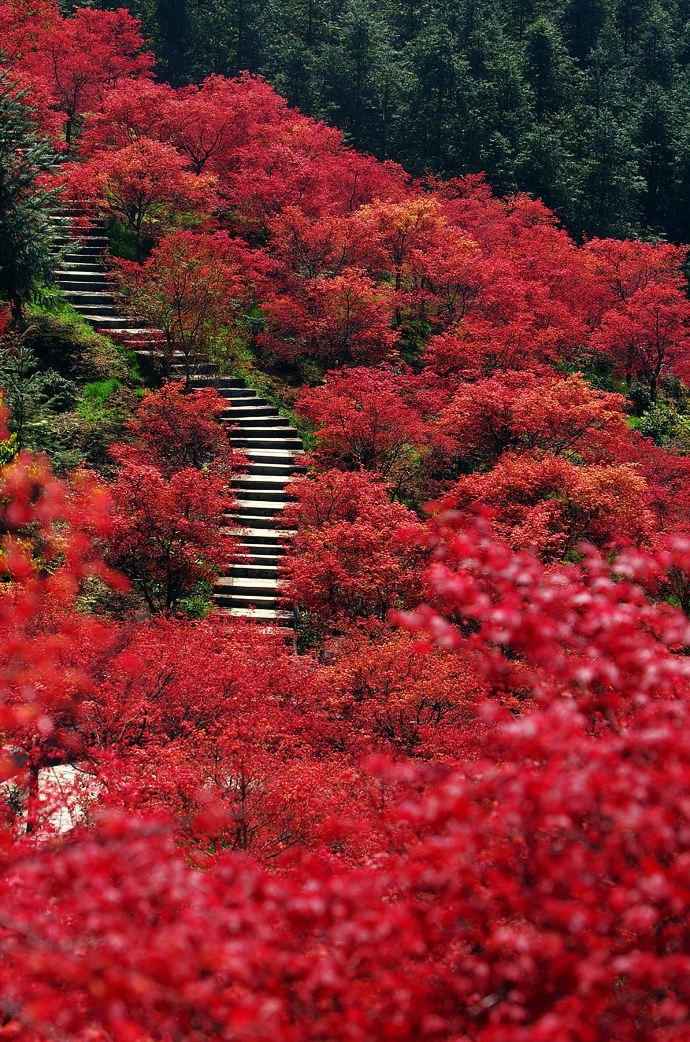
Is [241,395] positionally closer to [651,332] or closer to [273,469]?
[273,469]

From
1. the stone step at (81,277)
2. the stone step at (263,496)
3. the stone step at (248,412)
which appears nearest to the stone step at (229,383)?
the stone step at (248,412)

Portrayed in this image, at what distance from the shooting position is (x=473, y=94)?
35.7m

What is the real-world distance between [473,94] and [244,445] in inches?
1086

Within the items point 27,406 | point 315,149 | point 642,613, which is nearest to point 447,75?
point 315,149

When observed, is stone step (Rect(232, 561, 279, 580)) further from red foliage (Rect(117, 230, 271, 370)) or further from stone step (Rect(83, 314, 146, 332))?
stone step (Rect(83, 314, 146, 332))

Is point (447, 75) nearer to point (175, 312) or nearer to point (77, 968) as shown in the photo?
point (175, 312)

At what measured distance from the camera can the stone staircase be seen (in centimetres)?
1413

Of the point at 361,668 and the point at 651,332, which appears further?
the point at 651,332

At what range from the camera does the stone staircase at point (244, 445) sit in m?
14.1

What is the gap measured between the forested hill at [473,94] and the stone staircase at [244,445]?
20.4m

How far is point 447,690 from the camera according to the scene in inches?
362

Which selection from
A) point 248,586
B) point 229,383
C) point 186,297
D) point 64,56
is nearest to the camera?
point 248,586

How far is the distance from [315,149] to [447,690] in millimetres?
24458

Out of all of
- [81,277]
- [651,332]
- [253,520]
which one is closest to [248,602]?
[253,520]
